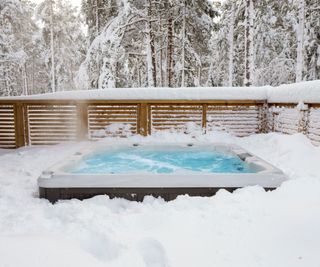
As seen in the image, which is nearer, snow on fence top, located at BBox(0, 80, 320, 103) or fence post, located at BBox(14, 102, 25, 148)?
fence post, located at BBox(14, 102, 25, 148)

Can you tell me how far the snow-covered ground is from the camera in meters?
2.09

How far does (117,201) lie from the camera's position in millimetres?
3312

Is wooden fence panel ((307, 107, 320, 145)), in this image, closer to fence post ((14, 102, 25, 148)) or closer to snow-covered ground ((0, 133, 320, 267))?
snow-covered ground ((0, 133, 320, 267))

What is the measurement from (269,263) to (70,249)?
4.54 feet

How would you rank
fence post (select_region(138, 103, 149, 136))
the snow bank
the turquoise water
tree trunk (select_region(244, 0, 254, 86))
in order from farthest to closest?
tree trunk (select_region(244, 0, 254, 86)) → fence post (select_region(138, 103, 149, 136)) → the turquoise water → the snow bank

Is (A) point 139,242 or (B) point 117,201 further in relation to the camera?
(B) point 117,201

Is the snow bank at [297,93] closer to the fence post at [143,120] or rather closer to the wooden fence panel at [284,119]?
the wooden fence panel at [284,119]

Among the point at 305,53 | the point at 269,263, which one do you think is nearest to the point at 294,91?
the point at 269,263

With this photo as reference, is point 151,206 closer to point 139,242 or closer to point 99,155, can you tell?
point 139,242

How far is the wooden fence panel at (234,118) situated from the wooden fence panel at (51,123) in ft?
11.0

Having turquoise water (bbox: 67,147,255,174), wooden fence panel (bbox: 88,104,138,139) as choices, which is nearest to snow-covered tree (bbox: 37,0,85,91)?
wooden fence panel (bbox: 88,104,138,139)

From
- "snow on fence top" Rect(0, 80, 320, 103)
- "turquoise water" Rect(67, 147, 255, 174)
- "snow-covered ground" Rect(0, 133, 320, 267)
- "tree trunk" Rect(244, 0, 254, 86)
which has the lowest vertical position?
"turquoise water" Rect(67, 147, 255, 174)

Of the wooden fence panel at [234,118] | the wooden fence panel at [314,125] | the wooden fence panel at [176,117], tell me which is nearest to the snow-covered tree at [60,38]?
the wooden fence panel at [176,117]

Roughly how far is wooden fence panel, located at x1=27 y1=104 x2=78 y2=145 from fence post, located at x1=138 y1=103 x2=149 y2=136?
1.54 meters
